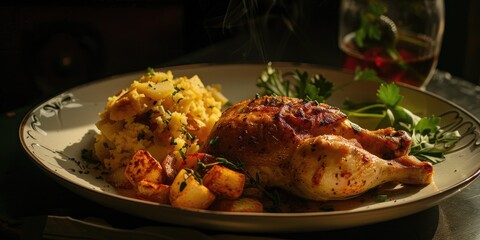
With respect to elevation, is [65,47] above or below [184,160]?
below

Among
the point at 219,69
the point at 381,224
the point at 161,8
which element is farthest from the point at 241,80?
the point at 161,8

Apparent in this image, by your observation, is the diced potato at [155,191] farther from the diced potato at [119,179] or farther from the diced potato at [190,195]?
the diced potato at [119,179]

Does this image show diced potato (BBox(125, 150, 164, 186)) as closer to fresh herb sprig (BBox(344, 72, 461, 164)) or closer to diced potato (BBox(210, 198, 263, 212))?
diced potato (BBox(210, 198, 263, 212))

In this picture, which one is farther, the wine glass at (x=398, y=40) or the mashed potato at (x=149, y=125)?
the wine glass at (x=398, y=40)

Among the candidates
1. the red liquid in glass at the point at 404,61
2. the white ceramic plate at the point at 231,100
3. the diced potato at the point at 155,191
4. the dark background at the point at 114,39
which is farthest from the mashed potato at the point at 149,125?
the dark background at the point at 114,39

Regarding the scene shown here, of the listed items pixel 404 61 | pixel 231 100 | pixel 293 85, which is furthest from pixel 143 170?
pixel 404 61

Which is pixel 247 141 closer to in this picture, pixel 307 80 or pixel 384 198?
pixel 384 198
